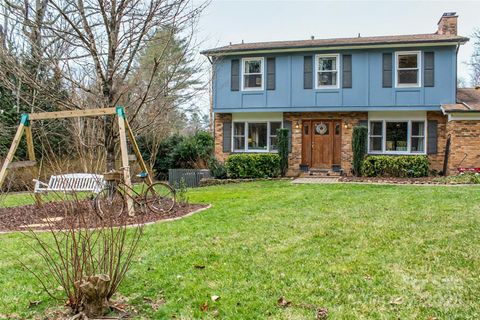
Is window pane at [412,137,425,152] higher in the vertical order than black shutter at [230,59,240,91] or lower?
lower

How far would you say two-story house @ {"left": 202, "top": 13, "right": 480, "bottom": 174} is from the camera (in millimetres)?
15648

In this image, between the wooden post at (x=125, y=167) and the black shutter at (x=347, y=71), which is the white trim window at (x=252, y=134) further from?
the wooden post at (x=125, y=167)

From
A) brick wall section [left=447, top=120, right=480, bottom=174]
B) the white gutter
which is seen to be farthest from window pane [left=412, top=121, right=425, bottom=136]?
the white gutter

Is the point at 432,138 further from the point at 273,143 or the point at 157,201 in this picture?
the point at 157,201

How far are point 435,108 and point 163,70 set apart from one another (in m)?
11.2

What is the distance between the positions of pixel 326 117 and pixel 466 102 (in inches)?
212

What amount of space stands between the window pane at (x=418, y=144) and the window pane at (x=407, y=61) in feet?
9.75

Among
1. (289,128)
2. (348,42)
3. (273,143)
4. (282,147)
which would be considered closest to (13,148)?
(282,147)

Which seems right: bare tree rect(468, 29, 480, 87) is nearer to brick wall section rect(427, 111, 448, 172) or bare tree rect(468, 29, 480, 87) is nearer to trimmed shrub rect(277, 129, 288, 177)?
brick wall section rect(427, 111, 448, 172)

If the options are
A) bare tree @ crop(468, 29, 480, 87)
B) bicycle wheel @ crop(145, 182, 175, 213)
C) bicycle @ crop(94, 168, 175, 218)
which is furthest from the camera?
bare tree @ crop(468, 29, 480, 87)

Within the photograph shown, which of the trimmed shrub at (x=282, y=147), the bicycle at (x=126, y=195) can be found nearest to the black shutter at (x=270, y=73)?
the trimmed shrub at (x=282, y=147)

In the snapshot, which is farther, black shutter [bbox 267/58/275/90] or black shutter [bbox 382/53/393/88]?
black shutter [bbox 267/58/275/90]

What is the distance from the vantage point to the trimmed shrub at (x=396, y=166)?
48.9ft

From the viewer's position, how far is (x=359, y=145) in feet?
50.2
